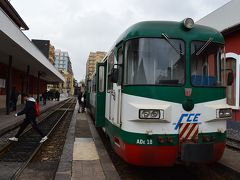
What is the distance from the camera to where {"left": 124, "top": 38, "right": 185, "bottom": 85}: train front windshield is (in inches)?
251

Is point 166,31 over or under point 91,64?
under

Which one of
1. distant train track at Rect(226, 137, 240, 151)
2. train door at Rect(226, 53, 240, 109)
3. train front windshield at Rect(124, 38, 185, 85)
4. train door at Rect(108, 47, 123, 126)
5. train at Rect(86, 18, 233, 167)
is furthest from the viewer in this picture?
train door at Rect(226, 53, 240, 109)

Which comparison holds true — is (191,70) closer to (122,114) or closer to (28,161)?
(122,114)

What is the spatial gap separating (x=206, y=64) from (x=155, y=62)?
1046 mm

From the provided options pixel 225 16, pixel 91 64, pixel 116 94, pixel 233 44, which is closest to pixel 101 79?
pixel 116 94

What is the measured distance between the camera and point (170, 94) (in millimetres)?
6320

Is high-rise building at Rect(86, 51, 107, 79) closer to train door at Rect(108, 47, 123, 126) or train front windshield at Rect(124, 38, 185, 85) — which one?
train door at Rect(108, 47, 123, 126)

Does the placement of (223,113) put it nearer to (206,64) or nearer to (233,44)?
(206,64)

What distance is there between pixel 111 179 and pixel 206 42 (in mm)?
3127

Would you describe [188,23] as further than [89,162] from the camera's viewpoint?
No

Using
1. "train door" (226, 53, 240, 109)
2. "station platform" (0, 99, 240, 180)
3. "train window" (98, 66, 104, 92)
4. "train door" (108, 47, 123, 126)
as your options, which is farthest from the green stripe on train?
"train door" (226, 53, 240, 109)

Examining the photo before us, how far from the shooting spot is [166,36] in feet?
21.4

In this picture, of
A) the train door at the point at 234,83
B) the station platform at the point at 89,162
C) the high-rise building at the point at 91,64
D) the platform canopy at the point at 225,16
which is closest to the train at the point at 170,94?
the station platform at the point at 89,162

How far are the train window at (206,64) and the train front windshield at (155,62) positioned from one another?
0.81 ft
